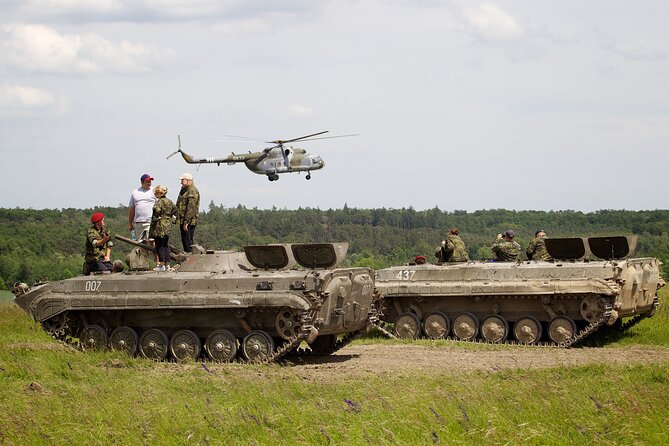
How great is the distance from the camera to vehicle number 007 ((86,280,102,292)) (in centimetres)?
2009

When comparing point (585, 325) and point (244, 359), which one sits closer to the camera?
point (244, 359)

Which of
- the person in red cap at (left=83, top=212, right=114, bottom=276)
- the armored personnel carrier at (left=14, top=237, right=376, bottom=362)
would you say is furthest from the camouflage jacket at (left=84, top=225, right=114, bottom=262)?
the armored personnel carrier at (left=14, top=237, right=376, bottom=362)

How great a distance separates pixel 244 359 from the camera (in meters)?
Result: 19.5

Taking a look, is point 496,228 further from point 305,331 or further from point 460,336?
point 305,331

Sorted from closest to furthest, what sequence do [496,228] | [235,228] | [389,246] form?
1. [235,228]
2. [389,246]
3. [496,228]

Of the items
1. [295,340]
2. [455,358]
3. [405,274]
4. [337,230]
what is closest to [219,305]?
[295,340]

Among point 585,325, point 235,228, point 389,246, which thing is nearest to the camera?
point 585,325

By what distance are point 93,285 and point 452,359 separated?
6272 millimetres

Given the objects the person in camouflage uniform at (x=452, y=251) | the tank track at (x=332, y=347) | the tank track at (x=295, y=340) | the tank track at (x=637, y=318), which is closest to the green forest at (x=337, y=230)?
the tank track at (x=637, y=318)

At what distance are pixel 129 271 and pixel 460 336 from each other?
721 centimetres

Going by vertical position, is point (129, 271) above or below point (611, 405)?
above

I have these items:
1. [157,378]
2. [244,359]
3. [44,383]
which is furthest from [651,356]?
[44,383]

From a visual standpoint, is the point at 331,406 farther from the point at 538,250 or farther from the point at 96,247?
the point at 538,250

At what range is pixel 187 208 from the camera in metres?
21.3
